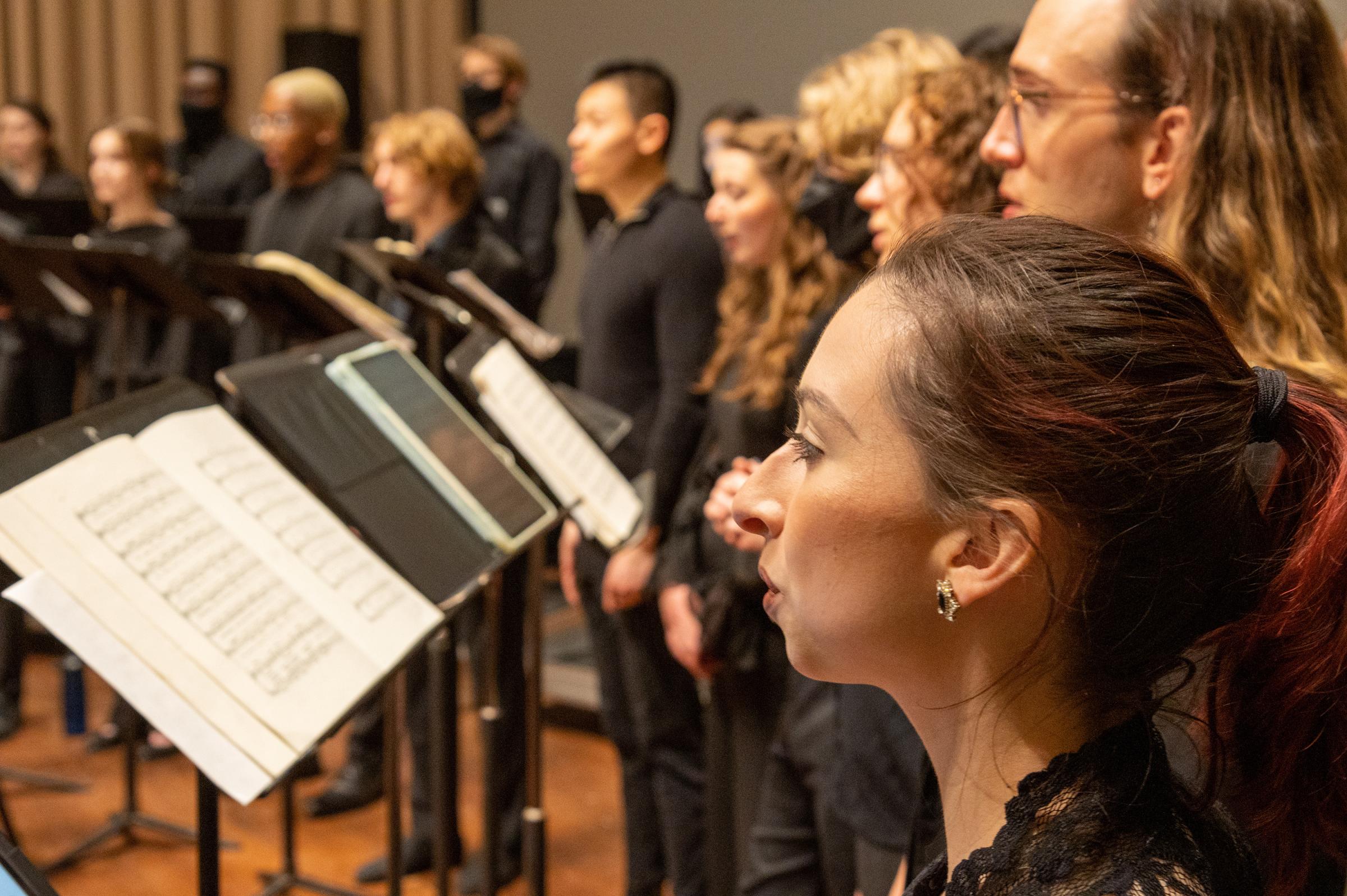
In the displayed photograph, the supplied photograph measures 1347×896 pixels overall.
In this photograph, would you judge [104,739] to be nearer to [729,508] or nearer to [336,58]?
[729,508]

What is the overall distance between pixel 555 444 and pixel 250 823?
177 cm

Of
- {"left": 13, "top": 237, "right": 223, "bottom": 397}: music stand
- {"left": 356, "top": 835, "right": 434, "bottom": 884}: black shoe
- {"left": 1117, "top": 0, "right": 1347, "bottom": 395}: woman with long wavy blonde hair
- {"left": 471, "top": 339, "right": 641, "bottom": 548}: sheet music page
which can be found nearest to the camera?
{"left": 1117, "top": 0, "right": 1347, "bottom": 395}: woman with long wavy blonde hair

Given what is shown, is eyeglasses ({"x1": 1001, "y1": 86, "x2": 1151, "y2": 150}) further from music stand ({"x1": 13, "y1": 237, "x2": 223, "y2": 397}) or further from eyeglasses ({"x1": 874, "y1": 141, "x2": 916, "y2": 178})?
music stand ({"x1": 13, "y1": 237, "x2": 223, "y2": 397})

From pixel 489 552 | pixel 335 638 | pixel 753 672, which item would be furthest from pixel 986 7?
pixel 335 638

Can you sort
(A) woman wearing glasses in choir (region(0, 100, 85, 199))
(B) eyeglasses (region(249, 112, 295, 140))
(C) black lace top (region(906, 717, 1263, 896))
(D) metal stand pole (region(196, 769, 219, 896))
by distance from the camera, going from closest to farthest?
(C) black lace top (region(906, 717, 1263, 896)) → (D) metal stand pole (region(196, 769, 219, 896)) → (B) eyeglasses (region(249, 112, 295, 140)) → (A) woman wearing glasses in choir (region(0, 100, 85, 199))

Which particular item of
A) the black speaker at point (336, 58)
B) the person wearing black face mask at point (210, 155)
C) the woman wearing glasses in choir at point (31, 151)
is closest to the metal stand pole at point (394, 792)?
the person wearing black face mask at point (210, 155)

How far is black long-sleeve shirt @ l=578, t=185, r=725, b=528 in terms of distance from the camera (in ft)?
8.59

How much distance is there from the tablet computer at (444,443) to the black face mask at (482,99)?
3274 mm

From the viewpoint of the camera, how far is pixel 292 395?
1621mm

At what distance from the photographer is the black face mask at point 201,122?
222 inches

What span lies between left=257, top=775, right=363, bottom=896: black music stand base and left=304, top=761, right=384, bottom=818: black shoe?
41 centimetres

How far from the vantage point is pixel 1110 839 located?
2.82 feet

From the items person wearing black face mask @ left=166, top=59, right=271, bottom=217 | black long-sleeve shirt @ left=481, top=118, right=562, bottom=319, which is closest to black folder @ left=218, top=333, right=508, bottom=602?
black long-sleeve shirt @ left=481, top=118, right=562, bottom=319

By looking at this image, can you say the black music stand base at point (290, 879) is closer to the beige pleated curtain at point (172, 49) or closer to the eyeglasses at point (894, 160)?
the eyeglasses at point (894, 160)
